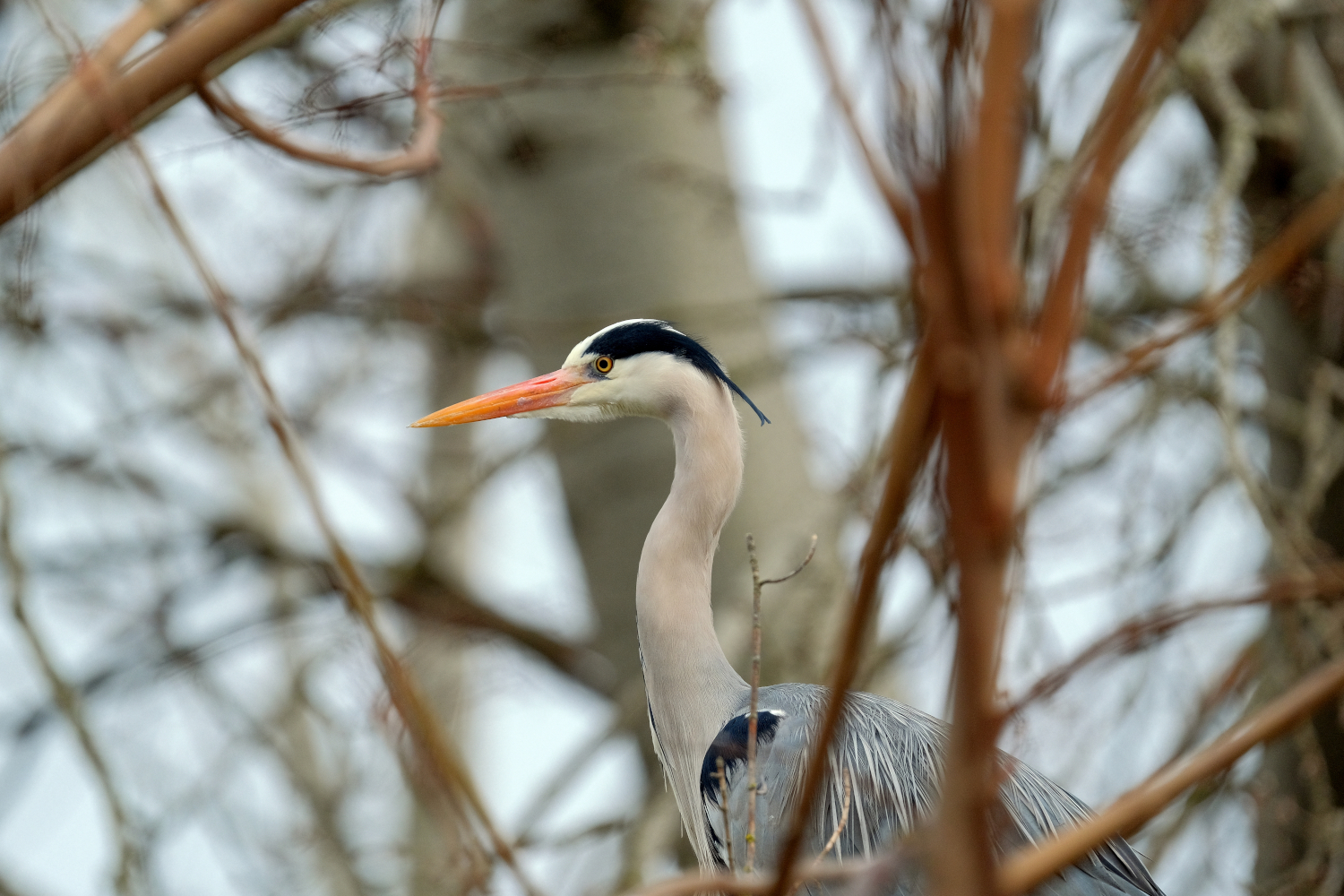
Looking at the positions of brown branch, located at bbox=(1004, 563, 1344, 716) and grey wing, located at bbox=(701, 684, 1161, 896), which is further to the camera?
grey wing, located at bbox=(701, 684, 1161, 896)

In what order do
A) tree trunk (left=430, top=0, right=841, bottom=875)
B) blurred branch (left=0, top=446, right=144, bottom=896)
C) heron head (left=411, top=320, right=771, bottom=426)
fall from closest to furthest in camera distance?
blurred branch (left=0, top=446, right=144, bottom=896)
heron head (left=411, top=320, right=771, bottom=426)
tree trunk (left=430, top=0, right=841, bottom=875)

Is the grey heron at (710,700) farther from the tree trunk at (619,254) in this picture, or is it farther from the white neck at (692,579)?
the tree trunk at (619,254)

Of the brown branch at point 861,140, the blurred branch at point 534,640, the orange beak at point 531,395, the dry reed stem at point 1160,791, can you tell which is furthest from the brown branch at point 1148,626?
the blurred branch at point 534,640

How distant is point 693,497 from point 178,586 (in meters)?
2.64

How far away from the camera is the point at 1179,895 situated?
2844mm

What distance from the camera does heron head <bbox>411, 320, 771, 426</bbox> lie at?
2.07m

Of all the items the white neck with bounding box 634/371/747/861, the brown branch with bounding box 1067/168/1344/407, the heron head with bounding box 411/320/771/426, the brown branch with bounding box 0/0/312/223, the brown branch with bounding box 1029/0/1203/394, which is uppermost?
the brown branch with bounding box 0/0/312/223

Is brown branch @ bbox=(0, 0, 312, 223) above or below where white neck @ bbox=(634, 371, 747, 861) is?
above

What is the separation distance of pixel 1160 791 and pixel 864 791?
60.9 inches

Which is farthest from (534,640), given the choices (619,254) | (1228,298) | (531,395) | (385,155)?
(1228,298)

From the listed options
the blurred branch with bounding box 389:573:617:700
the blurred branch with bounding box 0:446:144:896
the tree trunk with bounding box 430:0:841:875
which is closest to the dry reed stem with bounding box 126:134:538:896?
the blurred branch with bounding box 0:446:144:896

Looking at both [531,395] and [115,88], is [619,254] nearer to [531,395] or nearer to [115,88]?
[531,395]

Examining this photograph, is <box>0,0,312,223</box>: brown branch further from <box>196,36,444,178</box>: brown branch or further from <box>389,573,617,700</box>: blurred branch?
<box>389,573,617,700</box>: blurred branch

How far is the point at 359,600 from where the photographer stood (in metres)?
0.89
